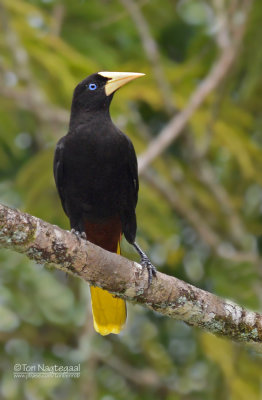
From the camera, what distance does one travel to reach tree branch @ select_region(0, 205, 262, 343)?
10.8 feet

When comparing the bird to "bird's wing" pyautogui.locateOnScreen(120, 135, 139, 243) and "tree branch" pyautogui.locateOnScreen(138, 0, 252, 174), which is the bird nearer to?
"bird's wing" pyautogui.locateOnScreen(120, 135, 139, 243)

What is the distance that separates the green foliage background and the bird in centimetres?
36

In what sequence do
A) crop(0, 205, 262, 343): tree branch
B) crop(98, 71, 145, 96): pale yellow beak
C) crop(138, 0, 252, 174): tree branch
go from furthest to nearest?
crop(138, 0, 252, 174): tree branch
crop(98, 71, 145, 96): pale yellow beak
crop(0, 205, 262, 343): tree branch

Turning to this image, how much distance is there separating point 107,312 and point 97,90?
4.15ft

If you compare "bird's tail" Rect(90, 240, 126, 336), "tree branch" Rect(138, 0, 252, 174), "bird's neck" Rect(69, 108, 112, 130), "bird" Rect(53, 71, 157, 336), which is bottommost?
"bird's tail" Rect(90, 240, 126, 336)

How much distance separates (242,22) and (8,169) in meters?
1.95

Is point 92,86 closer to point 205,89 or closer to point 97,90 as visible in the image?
point 97,90

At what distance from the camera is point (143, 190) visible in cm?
534

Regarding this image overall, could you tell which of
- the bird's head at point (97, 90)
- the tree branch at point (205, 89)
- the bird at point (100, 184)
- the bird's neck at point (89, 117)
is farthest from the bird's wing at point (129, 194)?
the tree branch at point (205, 89)

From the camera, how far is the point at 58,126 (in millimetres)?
5602

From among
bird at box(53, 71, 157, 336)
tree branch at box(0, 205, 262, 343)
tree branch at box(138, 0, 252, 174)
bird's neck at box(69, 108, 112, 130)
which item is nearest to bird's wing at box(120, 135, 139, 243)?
bird at box(53, 71, 157, 336)

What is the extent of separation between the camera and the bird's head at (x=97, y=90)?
15.5 feet

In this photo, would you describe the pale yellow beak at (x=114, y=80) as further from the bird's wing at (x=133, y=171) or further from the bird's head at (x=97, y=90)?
the bird's wing at (x=133, y=171)

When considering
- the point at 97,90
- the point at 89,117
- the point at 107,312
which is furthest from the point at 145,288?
the point at 97,90
